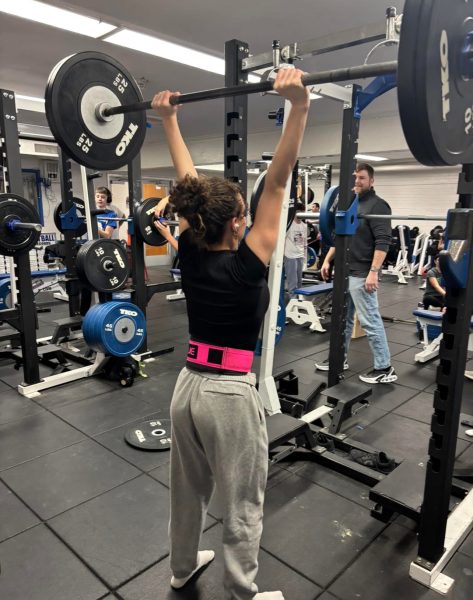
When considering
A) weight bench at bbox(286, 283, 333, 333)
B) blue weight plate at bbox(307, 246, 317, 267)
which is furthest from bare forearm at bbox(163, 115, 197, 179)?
blue weight plate at bbox(307, 246, 317, 267)

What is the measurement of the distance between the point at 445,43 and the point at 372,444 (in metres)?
1.84

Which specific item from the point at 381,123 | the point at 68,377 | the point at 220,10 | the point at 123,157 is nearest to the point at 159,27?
the point at 220,10

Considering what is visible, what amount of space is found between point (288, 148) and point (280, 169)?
50mm

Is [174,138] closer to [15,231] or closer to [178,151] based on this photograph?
[178,151]

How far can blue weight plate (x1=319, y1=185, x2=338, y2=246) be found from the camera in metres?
2.37

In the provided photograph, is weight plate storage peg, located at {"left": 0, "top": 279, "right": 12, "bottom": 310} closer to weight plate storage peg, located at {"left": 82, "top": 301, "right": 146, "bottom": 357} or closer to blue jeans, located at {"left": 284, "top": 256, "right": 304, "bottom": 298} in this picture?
weight plate storage peg, located at {"left": 82, "top": 301, "right": 146, "bottom": 357}

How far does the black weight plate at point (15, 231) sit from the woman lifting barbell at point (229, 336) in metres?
1.90

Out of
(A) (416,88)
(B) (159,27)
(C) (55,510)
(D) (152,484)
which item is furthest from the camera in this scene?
(B) (159,27)

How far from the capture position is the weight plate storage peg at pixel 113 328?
2990 mm

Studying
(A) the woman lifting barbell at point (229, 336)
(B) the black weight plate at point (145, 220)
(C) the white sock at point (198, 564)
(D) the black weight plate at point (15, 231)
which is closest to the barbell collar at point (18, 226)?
(D) the black weight plate at point (15, 231)

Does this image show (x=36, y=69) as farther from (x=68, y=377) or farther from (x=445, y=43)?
(x=445, y=43)

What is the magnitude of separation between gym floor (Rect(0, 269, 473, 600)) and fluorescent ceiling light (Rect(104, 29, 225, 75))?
2.96 metres

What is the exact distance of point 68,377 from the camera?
121 inches

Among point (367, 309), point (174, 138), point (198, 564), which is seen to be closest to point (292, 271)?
point (367, 309)
